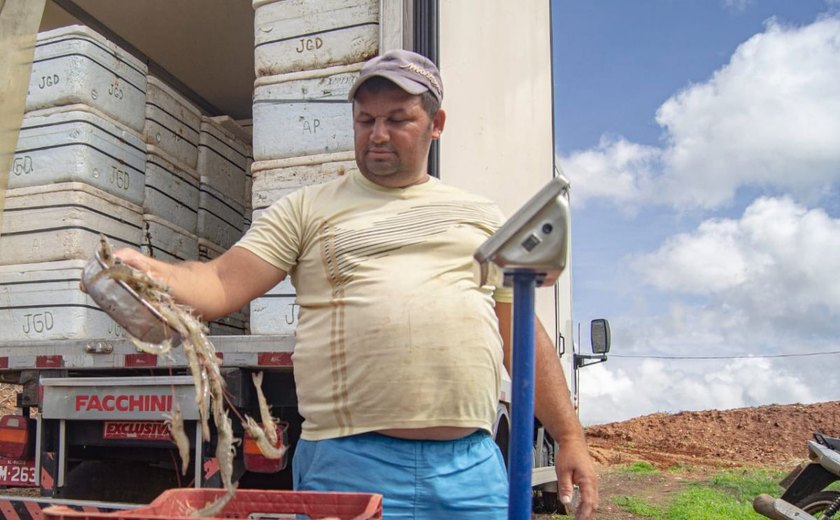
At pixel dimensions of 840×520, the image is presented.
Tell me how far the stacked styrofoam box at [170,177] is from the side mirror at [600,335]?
12.5 ft

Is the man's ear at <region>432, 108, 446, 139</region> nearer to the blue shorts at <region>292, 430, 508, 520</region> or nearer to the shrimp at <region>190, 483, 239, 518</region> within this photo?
the blue shorts at <region>292, 430, 508, 520</region>

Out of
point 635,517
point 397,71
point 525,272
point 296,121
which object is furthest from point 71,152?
point 635,517

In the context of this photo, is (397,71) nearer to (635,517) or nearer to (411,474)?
(411,474)

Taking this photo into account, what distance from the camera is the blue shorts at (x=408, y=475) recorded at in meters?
1.76

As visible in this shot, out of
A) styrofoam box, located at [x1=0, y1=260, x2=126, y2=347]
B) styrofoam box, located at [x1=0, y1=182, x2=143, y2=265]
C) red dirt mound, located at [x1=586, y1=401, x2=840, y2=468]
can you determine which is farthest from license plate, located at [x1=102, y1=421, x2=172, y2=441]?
red dirt mound, located at [x1=586, y1=401, x2=840, y2=468]

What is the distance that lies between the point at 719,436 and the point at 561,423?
20602 millimetres

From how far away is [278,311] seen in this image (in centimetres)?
355

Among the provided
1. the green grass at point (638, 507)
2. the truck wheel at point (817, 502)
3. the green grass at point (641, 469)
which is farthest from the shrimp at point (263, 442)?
the green grass at point (641, 469)

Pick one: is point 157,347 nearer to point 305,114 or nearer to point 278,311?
point 278,311

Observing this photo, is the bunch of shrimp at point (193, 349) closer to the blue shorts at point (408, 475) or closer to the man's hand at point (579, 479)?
the blue shorts at point (408, 475)

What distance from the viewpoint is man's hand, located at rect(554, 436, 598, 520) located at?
1849 mm

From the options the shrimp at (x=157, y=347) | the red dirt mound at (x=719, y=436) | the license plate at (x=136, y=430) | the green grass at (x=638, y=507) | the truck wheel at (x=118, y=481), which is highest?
the shrimp at (x=157, y=347)

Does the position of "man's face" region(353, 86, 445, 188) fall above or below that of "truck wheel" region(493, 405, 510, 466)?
above

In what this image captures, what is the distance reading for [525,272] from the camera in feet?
3.88
